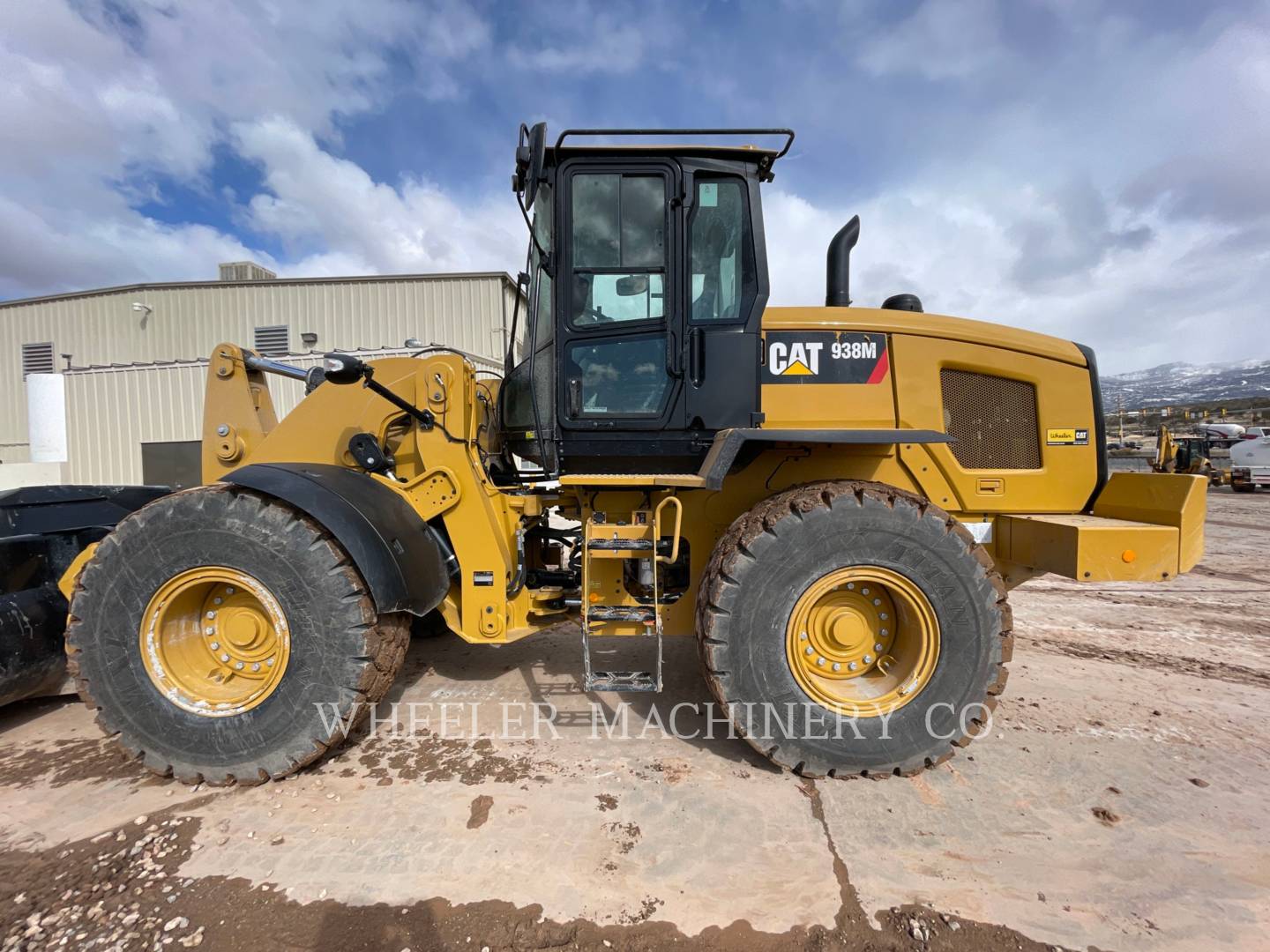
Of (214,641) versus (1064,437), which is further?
(1064,437)

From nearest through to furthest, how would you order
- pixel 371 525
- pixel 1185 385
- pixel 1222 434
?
pixel 371 525 < pixel 1222 434 < pixel 1185 385

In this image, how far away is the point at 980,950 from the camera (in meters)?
1.79

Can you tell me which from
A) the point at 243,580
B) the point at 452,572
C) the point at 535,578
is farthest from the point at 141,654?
the point at 535,578

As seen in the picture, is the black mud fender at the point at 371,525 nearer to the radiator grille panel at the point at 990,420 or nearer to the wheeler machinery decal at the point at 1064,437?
the radiator grille panel at the point at 990,420

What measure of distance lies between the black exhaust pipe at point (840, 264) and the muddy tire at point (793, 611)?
1.36m

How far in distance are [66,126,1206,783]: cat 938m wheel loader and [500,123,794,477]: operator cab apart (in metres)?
0.01

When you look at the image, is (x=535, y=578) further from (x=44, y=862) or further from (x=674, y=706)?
(x=44, y=862)

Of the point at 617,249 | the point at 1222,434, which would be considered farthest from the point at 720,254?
the point at 1222,434

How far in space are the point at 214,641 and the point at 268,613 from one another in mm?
412

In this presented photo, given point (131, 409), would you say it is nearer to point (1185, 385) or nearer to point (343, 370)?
point (343, 370)

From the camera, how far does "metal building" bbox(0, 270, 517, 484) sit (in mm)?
12406

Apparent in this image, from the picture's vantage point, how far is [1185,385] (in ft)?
353

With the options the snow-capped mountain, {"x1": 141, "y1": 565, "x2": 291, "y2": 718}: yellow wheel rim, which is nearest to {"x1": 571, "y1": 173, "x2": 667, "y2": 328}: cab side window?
{"x1": 141, "y1": 565, "x2": 291, "y2": 718}: yellow wheel rim

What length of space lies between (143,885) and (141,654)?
989 millimetres
